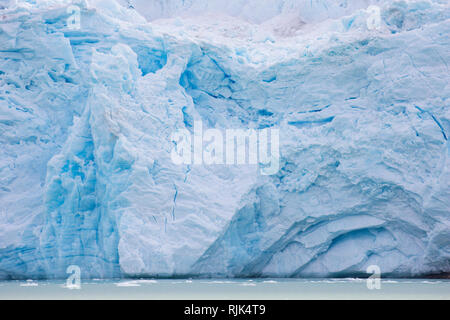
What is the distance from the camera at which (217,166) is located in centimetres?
838

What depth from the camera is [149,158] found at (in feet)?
25.7

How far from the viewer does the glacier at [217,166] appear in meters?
7.77

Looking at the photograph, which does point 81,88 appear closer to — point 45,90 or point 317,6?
point 45,90

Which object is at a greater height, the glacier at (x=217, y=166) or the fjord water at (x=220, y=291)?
the glacier at (x=217, y=166)

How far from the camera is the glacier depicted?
7.77 m

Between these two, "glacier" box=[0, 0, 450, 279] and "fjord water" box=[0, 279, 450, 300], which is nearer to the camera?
"fjord water" box=[0, 279, 450, 300]

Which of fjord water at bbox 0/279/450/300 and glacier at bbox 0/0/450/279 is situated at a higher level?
glacier at bbox 0/0/450/279

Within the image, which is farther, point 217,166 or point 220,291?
point 217,166

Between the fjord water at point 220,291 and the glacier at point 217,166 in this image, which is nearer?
the fjord water at point 220,291

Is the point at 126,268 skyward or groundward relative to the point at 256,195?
groundward

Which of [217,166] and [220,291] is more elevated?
[217,166]

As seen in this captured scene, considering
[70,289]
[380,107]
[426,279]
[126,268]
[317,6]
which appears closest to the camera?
[70,289]

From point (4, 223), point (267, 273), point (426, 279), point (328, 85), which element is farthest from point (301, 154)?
point (4, 223)

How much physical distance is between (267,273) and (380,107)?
3.03 metres
